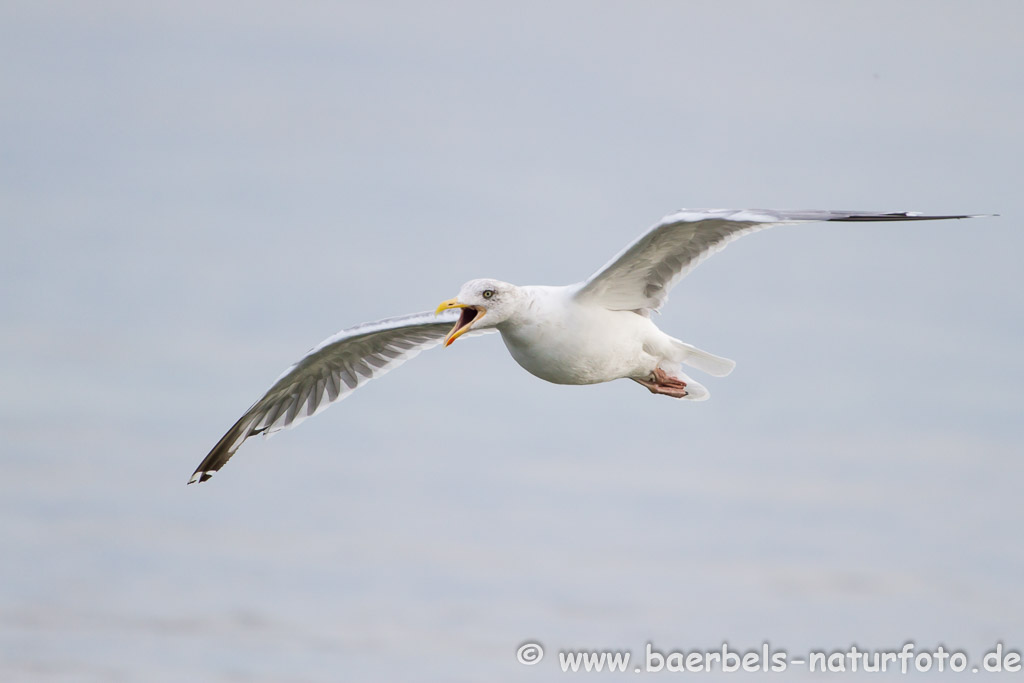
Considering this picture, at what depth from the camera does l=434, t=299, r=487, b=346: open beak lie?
10555 mm

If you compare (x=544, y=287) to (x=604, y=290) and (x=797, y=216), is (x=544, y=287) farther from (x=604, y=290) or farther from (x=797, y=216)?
(x=797, y=216)

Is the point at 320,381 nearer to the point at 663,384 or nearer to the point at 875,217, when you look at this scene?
the point at 663,384

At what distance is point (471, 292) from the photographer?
10562 mm

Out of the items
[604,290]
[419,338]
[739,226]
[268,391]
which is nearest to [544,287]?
[604,290]

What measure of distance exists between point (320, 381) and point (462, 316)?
3.01m

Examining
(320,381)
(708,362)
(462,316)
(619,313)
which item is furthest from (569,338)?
(320,381)

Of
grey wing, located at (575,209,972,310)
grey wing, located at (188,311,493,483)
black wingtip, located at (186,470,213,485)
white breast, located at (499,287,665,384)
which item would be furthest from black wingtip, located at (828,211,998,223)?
black wingtip, located at (186,470,213,485)

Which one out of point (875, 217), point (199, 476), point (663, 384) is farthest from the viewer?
point (199, 476)

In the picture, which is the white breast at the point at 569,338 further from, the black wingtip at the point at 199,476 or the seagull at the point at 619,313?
the black wingtip at the point at 199,476

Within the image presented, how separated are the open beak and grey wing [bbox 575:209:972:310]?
0.82 metres

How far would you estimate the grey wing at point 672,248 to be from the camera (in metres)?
10.1

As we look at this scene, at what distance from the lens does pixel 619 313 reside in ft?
36.5

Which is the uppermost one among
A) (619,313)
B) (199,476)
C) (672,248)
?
(672,248)

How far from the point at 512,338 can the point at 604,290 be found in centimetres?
82
